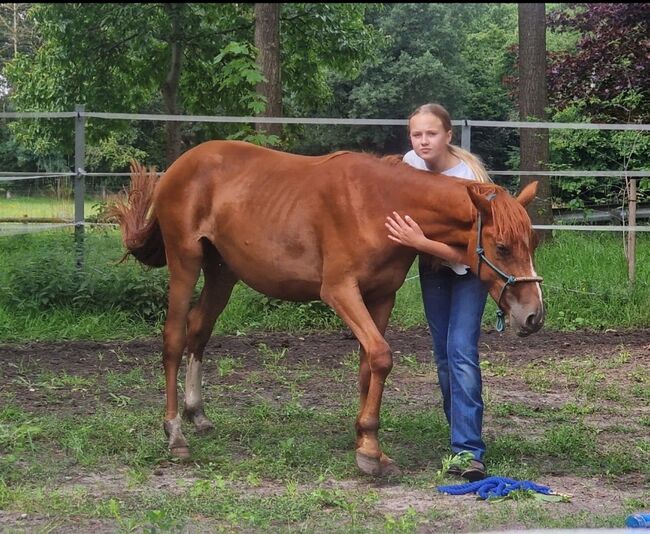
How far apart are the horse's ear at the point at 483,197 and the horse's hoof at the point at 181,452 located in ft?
6.22

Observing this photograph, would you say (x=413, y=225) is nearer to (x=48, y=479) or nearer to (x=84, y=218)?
(x=48, y=479)

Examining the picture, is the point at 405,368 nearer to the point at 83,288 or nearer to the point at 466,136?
the point at 466,136

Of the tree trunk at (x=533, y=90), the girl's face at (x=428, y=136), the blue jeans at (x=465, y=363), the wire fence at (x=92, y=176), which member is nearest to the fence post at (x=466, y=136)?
the wire fence at (x=92, y=176)

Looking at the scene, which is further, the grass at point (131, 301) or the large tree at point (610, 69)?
the large tree at point (610, 69)

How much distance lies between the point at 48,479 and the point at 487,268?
7.32 ft

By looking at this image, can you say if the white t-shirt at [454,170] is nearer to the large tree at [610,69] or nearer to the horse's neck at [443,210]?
the horse's neck at [443,210]

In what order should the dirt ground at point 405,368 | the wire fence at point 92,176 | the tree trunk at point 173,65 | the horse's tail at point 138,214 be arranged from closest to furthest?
1. the dirt ground at point 405,368
2. the horse's tail at point 138,214
3. the wire fence at point 92,176
4. the tree trunk at point 173,65

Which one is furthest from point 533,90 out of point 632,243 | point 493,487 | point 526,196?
point 493,487

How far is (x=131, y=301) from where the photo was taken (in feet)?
25.9

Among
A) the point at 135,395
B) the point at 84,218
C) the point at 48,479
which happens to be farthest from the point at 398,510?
the point at 84,218

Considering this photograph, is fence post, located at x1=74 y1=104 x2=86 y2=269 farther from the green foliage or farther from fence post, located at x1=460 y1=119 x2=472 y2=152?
fence post, located at x1=460 y1=119 x2=472 y2=152

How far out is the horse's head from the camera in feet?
12.5

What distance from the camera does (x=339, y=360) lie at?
6832mm

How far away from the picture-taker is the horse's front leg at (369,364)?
401cm
